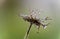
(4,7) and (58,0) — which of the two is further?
(58,0)

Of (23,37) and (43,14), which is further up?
(43,14)

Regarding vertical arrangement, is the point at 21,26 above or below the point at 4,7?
below

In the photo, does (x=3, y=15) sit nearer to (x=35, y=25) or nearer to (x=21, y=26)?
(x=21, y=26)

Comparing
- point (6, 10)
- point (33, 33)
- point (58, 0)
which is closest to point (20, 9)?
point (6, 10)

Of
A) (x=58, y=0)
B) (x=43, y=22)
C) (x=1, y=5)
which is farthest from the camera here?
(x=58, y=0)

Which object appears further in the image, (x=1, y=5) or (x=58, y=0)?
(x=58, y=0)

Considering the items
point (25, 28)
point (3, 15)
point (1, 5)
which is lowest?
point (25, 28)

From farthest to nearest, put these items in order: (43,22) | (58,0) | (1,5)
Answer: (58,0), (1,5), (43,22)

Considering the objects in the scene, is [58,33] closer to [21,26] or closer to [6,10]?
[21,26]

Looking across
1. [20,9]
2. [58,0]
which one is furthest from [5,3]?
[58,0]
